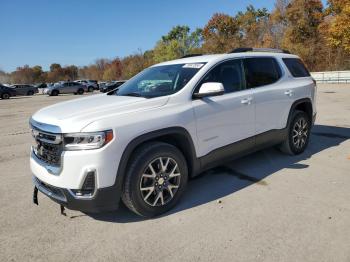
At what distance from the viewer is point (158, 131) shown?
3.56 metres

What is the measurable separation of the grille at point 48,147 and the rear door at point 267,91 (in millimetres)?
2821

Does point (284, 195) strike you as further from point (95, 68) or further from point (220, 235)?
point (95, 68)

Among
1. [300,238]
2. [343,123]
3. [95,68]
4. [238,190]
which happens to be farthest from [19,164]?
[95,68]

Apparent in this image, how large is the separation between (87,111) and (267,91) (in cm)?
282

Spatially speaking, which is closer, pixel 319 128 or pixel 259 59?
pixel 259 59

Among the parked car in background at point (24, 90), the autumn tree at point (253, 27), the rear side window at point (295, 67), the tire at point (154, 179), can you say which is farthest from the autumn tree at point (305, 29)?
the tire at point (154, 179)

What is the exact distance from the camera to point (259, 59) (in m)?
5.11

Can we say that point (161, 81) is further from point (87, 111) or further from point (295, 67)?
point (295, 67)

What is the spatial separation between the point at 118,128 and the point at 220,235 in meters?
1.49

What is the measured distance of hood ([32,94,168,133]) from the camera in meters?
3.20

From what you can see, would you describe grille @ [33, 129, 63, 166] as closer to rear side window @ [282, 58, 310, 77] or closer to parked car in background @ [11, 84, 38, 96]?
rear side window @ [282, 58, 310, 77]

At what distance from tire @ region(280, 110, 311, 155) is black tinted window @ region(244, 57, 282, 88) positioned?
32.8 inches

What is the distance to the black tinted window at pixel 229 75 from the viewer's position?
4.30 meters

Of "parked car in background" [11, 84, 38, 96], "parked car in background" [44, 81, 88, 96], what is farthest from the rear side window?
"parked car in background" [11, 84, 38, 96]
